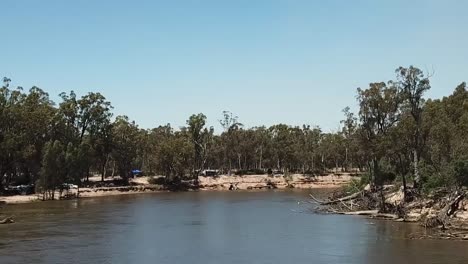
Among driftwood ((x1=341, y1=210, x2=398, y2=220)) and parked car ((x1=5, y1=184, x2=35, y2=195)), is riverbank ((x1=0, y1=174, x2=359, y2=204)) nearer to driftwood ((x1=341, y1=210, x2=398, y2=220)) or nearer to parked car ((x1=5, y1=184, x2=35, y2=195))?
parked car ((x1=5, y1=184, x2=35, y2=195))

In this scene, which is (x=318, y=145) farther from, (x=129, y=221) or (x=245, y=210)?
(x=129, y=221)

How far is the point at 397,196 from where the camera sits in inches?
2381

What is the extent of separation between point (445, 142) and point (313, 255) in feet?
130

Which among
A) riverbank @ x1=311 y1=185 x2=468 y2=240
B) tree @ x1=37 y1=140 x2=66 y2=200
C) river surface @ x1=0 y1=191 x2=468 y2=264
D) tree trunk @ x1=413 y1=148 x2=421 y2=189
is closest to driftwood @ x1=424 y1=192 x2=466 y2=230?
riverbank @ x1=311 y1=185 x2=468 y2=240

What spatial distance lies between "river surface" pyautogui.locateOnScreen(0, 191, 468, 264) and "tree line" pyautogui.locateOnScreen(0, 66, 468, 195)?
9.50 m

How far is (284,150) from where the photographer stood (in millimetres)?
154625

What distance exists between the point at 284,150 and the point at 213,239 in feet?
365

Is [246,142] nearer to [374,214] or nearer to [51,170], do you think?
[51,170]

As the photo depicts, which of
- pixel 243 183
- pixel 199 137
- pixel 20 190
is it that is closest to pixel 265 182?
pixel 243 183

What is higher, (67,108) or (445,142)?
(67,108)

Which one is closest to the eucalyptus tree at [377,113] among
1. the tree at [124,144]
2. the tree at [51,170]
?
the tree at [51,170]

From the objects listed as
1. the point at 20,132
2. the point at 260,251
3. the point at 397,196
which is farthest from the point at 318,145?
the point at 260,251

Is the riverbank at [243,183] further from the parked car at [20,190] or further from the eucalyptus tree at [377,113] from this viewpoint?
the eucalyptus tree at [377,113]

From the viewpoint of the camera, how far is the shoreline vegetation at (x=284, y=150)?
5647cm
